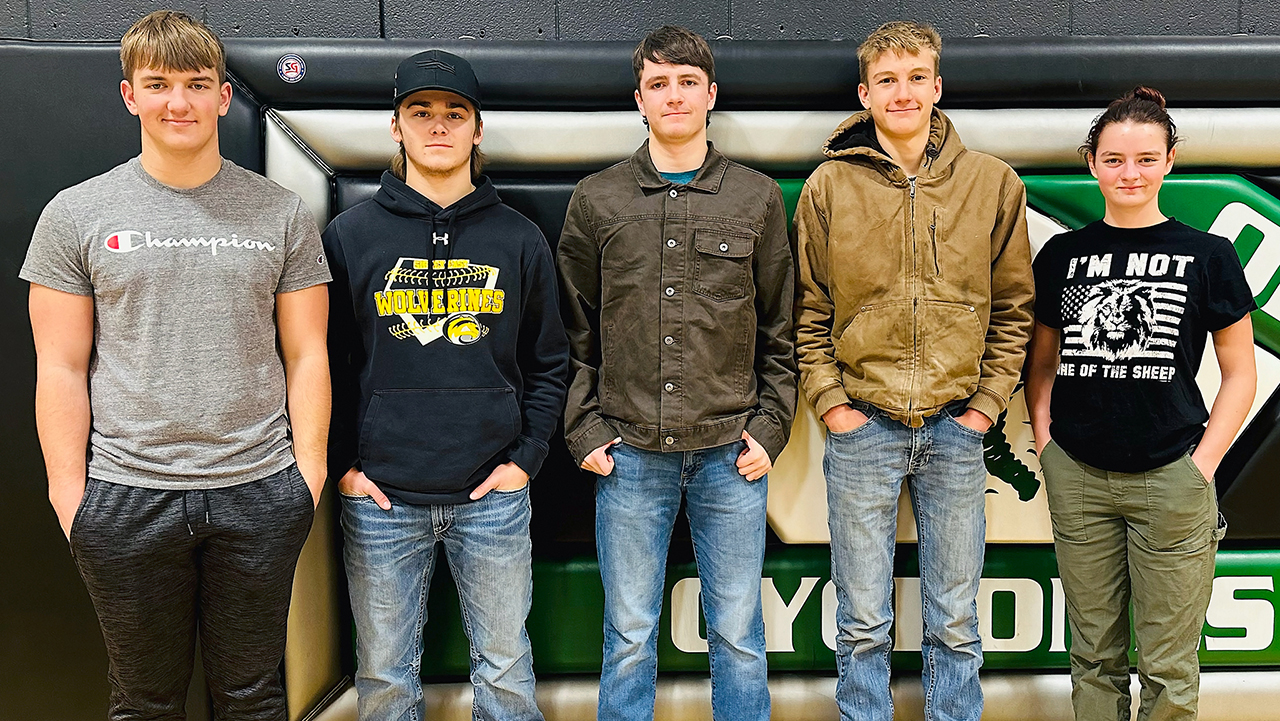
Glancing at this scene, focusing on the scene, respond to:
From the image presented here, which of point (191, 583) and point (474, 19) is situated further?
point (474, 19)

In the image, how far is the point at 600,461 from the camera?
5.79 ft

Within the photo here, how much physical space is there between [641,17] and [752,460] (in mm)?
1172

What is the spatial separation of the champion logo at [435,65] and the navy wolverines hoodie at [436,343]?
231 millimetres

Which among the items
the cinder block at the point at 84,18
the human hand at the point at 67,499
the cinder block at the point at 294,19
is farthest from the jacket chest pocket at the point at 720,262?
the cinder block at the point at 84,18

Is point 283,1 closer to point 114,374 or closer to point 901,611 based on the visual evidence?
point 114,374

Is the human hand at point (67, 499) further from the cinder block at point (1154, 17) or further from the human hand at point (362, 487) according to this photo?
the cinder block at point (1154, 17)

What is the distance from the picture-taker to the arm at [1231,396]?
1749mm

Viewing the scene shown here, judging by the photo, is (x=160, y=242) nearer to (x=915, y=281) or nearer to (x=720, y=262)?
(x=720, y=262)

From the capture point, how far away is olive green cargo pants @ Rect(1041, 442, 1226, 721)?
1.73 metres

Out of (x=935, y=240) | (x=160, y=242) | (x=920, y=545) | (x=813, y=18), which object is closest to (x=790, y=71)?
(x=813, y=18)

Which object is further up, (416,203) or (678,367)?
(416,203)

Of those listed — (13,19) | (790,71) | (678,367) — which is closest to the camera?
(678,367)

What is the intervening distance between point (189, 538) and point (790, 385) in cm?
119

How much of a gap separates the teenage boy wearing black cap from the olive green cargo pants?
3.69 feet
